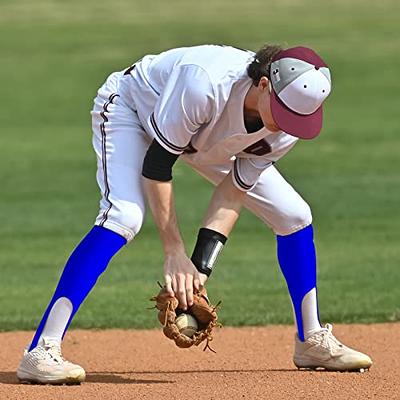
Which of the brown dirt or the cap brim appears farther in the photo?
the brown dirt

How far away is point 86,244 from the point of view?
5.90 meters

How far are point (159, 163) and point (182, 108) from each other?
11.6 inches

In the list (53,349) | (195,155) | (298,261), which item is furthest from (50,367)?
(298,261)

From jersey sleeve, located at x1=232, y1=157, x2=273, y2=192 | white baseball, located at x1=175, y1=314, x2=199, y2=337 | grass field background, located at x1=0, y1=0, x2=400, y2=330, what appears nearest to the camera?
white baseball, located at x1=175, y1=314, x2=199, y2=337

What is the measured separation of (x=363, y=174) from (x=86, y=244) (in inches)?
439

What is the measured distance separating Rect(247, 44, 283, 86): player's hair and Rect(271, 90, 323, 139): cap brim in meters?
0.17

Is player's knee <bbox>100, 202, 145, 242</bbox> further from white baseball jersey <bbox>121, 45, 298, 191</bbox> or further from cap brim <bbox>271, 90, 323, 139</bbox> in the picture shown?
cap brim <bbox>271, 90, 323, 139</bbox>

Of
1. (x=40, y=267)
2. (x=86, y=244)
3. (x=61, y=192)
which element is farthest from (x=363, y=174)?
(x=86, y=244)

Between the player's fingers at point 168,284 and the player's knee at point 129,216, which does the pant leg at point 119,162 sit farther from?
the player's fingers at point 168,284

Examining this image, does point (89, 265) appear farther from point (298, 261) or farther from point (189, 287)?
point (298, 261)

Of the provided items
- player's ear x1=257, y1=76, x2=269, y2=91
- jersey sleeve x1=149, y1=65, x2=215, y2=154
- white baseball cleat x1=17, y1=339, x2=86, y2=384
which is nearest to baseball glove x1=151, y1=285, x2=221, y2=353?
white baseball cleat x1=17, y1=339, x2=86, y2=384

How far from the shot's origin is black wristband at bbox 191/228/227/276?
6062 mm

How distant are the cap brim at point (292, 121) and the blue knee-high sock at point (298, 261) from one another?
1040 mm

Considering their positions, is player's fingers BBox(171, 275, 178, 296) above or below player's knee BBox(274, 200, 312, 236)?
below
